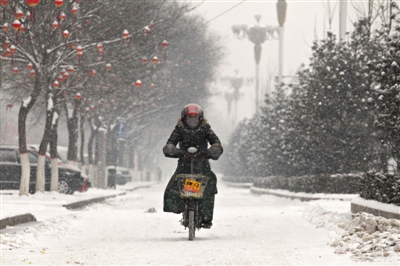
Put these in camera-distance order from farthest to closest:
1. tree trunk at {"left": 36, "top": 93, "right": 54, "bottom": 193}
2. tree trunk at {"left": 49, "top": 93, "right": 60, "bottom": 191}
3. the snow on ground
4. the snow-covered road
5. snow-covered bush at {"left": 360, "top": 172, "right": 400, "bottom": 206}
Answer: tree trunk at {"left": 49, "top": 93, "right": 60, "bottom": 191}
tree trunk at {"left": 36, "top": 93, "right": 54, "bottom": 193}
snow-covered bush at {"left": 360, "top": 172, "right": 400, "bottom": 206}
the snow-covered road
the snow on ground

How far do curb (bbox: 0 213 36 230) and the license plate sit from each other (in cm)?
381

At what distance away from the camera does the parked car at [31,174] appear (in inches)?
1131

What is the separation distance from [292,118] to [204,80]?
2391 cm

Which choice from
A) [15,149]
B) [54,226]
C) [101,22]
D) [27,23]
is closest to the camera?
[54,226]

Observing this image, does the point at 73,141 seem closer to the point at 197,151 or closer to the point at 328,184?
the point at 328,184

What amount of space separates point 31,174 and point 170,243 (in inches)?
734

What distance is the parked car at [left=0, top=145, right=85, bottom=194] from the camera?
28.7 metres

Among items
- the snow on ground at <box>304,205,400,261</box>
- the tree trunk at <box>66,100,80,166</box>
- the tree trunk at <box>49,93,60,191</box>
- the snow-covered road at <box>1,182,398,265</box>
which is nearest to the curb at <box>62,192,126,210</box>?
the tree trunk at <box>49,93,60,191</box>

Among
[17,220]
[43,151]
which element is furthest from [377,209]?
[43,151]

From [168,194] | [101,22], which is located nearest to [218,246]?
[168,194]

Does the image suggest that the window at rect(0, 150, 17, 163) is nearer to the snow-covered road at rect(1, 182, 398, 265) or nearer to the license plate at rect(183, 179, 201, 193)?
the snow-covered road at rect(1, 182, 398, 265)

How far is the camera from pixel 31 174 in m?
29.2

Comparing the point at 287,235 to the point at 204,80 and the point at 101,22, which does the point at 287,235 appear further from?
the point at 204,80

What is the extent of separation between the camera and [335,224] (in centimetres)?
1416
